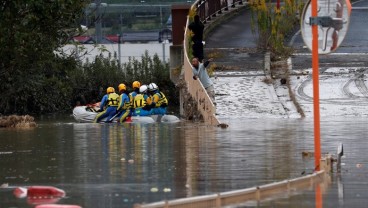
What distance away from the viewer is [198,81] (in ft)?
95.7

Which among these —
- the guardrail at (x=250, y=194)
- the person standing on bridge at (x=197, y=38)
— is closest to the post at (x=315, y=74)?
the guardrail at (x=250, y=194)

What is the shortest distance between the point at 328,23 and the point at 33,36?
15.9 meters

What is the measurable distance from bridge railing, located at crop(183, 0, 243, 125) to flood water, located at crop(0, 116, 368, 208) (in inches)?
104

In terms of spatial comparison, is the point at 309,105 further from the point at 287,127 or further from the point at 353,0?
the point at 353,0

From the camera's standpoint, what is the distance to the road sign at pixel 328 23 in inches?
526

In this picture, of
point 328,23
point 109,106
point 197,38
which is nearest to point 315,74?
point 328,23

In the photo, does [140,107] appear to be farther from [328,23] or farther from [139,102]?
[328,23]

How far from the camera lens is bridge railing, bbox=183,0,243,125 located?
1068 inches

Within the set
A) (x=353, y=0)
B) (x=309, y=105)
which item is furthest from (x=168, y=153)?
(x=353, y=0)

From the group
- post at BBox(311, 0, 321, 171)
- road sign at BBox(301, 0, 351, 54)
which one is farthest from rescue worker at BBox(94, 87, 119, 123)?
post at BBox(311, 0, 321, 171)

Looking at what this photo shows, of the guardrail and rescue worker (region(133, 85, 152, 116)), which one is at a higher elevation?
the guardrail

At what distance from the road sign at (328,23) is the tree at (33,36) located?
13.9m

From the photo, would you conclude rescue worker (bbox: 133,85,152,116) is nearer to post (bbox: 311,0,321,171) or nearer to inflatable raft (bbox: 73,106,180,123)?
inflatable raft (bbox: 73,106,180,123)

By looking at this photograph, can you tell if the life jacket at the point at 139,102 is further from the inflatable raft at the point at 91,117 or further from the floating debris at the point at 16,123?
the floating debris at the point at 16,123
